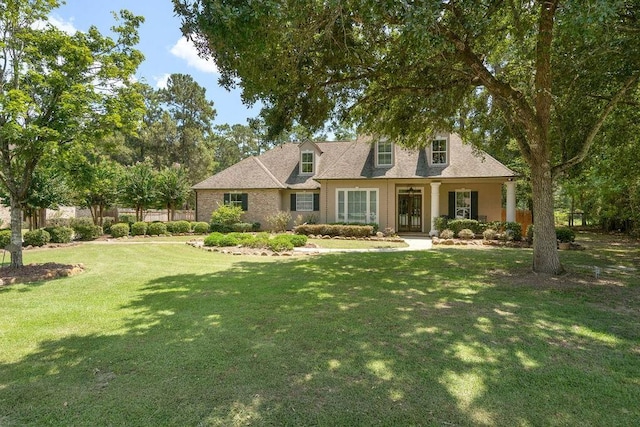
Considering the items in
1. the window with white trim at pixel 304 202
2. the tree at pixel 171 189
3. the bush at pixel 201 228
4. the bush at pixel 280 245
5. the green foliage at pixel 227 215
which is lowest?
the bush at pixel 280 245

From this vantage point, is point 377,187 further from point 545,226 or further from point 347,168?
point 545,226

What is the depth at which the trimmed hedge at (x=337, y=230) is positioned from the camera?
60.1 feet

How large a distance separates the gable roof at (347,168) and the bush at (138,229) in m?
4.45

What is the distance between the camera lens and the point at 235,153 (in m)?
52.1

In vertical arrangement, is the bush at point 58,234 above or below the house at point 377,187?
below

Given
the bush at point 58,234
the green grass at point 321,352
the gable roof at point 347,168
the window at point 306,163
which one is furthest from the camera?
the window at point 306,163

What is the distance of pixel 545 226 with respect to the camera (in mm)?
8617

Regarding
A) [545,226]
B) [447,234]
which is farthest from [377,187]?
[545,226]

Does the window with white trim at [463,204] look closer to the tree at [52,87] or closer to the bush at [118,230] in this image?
the tree at [52,87]

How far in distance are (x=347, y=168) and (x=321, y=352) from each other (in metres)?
17.2

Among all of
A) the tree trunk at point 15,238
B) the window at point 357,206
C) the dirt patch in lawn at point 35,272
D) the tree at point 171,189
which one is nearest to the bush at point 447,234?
the window at point 357,206

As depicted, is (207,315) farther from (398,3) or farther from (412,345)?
(398,3)

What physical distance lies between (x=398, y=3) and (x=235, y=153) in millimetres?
48913

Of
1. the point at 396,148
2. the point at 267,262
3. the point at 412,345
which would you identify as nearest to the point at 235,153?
the point at 396,148
